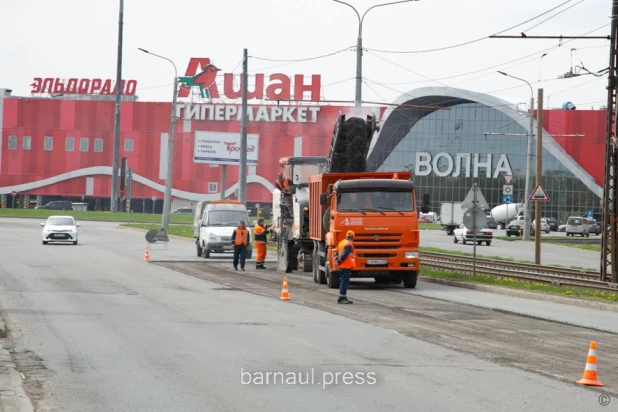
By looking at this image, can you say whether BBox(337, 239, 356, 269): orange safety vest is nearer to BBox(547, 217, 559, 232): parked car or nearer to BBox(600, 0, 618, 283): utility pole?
BBox(600, 0, 618, 283): utility pole

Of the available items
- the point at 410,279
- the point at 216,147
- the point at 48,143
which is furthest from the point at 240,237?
the point at 48,143

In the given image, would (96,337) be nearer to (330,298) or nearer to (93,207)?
(330,298)

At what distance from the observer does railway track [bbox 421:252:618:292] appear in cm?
2979

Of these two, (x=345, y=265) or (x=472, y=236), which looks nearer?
(x=345, y=265)

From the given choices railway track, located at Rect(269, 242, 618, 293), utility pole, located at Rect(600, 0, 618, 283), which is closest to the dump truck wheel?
railway track, located at Rect(269, 242, 618, 293)

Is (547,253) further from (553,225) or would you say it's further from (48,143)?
(48,143)

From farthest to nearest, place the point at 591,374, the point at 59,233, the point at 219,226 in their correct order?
the point at 59,233
the point at 219,226
the point at 591,374

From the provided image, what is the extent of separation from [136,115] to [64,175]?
9.97 m

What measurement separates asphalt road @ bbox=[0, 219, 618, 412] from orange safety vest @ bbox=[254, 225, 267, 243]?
10241 mm

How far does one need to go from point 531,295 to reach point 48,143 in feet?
318

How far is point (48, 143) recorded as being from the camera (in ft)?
384

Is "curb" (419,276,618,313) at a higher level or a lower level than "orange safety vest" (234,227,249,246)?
lower

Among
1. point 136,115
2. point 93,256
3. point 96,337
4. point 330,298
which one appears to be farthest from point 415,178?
point 96,337

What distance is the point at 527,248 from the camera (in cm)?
6019
